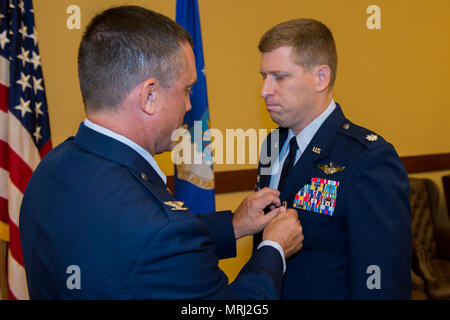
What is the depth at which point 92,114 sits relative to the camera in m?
1.20

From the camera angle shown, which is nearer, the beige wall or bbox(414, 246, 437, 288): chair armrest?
the beige wall

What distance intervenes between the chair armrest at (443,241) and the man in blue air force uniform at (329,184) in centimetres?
271

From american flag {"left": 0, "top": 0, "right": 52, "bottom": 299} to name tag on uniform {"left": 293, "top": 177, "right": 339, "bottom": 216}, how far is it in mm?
1935

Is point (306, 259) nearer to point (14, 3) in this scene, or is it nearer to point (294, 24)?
point (294, 24)

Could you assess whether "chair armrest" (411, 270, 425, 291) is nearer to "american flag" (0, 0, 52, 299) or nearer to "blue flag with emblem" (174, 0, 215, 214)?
"blue flag with emblem" (174, 0, 215, 214)

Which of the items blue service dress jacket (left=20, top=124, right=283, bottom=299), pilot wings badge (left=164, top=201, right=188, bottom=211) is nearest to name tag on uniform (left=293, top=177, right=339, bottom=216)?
blue service dress jacket (left=20, top=124, right=283, bottom=299)

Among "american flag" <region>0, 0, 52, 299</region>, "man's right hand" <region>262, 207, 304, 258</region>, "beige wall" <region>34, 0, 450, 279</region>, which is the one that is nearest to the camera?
"man's right hand" <region>262, 207, 304, 258</region>

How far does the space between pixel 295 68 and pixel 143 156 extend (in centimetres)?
85

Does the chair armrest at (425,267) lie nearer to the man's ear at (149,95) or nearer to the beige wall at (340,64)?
the beige wall at (340,64)

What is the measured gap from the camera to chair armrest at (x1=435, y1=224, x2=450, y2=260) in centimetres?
391

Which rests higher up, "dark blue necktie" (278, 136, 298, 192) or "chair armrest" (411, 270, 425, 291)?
"dark blue necktie" (278, 136, 298, 192)

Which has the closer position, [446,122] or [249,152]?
[249,152]

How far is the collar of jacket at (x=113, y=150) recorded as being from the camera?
1126 mm
